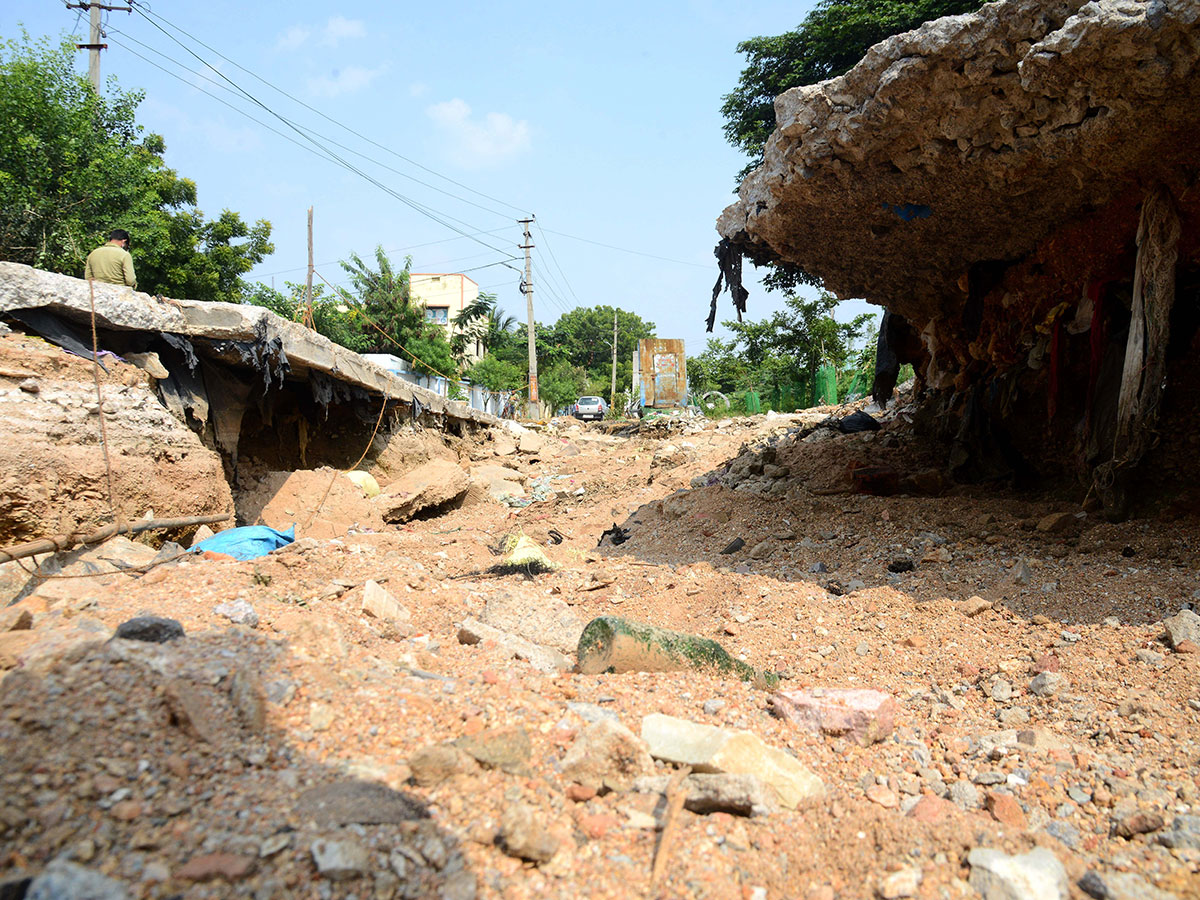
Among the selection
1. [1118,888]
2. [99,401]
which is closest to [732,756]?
[1118,888]

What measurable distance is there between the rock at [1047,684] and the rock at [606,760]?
1799 mm

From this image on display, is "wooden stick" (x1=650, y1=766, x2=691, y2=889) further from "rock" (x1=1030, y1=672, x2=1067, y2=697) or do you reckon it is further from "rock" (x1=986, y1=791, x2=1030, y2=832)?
"rock" (x1=1030, y1=672, x2=1067, y2=697)

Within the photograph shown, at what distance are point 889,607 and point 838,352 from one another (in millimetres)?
14252

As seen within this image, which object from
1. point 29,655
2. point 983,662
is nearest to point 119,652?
point 29,655

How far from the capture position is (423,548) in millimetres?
5711

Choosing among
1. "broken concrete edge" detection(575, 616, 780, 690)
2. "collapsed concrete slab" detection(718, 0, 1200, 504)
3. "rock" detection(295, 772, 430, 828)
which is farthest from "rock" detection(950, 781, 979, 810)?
"collapsed concrete slab" detection(718, 0, 1200, 504)

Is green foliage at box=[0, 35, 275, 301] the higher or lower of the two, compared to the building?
lower

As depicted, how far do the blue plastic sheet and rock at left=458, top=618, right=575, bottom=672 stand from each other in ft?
6.01

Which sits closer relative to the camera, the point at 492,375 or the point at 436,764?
the point at 436,764

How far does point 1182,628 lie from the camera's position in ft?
9.44

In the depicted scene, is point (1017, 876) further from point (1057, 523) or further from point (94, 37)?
point (94, 37)

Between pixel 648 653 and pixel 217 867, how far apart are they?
184 centimetres

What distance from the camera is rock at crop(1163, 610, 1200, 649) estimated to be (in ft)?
9.29

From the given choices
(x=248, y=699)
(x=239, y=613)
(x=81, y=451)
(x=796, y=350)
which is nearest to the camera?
(x=248, y=699)
